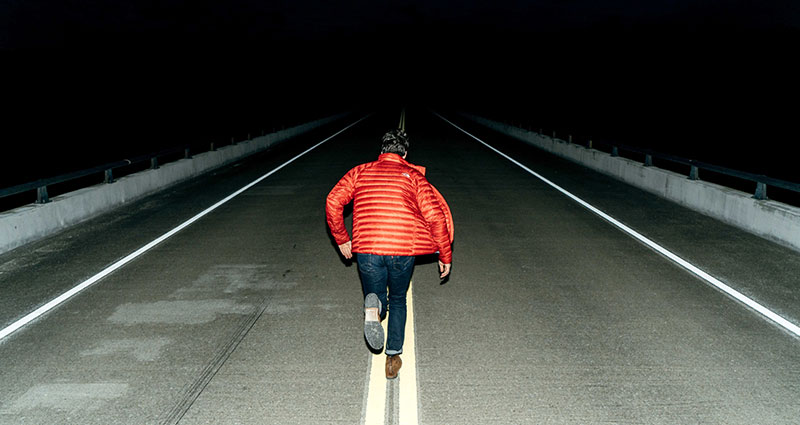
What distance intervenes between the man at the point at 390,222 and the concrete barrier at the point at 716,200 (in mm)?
7348

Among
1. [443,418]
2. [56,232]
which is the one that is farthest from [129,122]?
[443,418]

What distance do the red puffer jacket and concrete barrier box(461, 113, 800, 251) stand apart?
7337mm

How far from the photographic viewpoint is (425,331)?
634cm

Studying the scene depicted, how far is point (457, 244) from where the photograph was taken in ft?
33.9

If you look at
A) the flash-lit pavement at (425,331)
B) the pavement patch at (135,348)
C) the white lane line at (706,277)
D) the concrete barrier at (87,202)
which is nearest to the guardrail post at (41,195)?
the concrete barrier at (87,202)

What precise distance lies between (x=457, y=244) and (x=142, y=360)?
18.4 ft

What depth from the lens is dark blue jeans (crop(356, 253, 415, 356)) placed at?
4.97 m

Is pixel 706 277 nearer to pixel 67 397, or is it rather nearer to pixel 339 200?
pixel 339 200

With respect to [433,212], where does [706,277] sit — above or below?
below

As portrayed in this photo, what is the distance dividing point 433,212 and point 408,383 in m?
1.33

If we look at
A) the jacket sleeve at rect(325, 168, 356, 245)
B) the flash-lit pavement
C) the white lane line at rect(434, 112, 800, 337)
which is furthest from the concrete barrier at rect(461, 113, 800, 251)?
the jacket sleeve at rect(325, 168, 356, 245)

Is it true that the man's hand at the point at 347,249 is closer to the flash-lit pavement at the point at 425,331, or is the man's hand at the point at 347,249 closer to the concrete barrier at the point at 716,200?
the flash-lit pavement at the point at 425,331

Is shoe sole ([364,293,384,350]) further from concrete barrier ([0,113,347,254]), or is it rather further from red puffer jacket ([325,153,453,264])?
concrete barrier ([0,113,347,254])

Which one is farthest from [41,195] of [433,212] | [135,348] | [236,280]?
[433,212]
